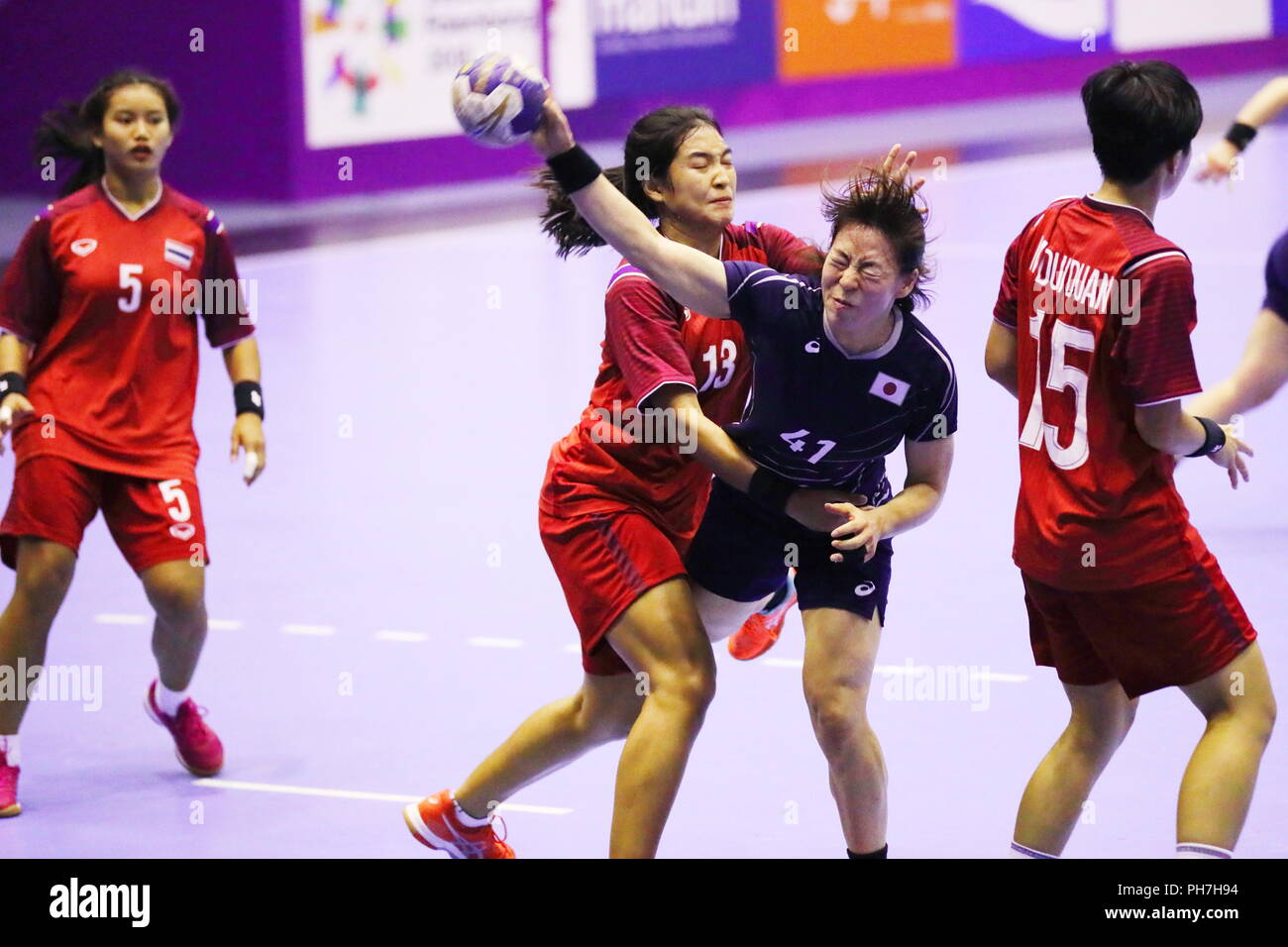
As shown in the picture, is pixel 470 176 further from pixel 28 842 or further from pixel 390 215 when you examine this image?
pixel 28 842

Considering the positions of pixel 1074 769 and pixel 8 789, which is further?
pixel 8 789

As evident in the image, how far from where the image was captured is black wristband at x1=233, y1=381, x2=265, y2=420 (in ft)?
18.4

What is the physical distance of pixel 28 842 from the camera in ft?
16.5

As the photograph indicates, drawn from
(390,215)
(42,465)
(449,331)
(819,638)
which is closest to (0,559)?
(42,465)

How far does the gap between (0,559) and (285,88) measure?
11414mm

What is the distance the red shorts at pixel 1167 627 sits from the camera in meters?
4.04

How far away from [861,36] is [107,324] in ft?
54.3

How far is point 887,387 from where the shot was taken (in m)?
4.26

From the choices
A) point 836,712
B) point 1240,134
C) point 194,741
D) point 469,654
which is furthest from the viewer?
point 1240,134

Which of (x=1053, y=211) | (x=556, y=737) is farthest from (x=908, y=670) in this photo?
(x=1053, y=211)

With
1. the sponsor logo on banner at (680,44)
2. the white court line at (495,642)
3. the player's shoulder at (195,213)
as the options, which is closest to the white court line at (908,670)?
the white court line at (495,642)

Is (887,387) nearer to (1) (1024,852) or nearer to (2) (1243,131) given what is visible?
(1) (1024,852)

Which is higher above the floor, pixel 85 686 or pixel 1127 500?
pixel 1127 500

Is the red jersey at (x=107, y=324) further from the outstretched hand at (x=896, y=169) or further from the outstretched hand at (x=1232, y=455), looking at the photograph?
the outstretched hand at (x=1232, y=455)
